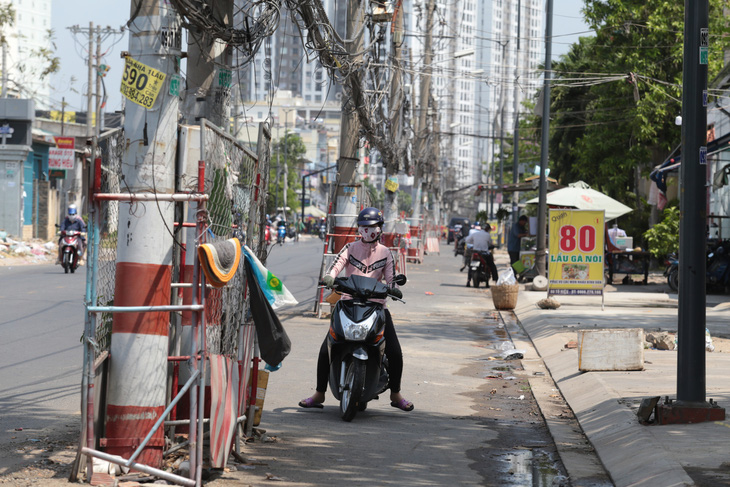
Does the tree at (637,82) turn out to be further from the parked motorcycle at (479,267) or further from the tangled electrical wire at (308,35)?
the tangled electrical wire at (308,35)

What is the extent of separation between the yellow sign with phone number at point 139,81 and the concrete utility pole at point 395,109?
1949 cm

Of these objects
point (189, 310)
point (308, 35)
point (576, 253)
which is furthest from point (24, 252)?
point (189, 310)

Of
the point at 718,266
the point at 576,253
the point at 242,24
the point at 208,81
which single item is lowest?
the point at 718,266

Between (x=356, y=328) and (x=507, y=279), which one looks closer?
(x=356, y=328)

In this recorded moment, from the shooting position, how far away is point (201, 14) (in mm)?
7328

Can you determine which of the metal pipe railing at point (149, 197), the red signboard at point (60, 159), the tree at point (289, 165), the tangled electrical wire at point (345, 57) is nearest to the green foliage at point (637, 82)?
the tangled electrical wire at point (345, 57)

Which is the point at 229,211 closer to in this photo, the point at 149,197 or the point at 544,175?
the point at 149,197

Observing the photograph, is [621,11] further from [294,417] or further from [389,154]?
[294,417]

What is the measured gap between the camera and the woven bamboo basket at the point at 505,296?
19.9 meters

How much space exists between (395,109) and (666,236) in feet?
29.5

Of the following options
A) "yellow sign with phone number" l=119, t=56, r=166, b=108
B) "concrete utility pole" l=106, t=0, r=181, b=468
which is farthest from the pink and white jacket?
"yellow sign with phone number" l=119, t=56, r=166, b=108

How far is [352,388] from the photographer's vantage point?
7.94 meters

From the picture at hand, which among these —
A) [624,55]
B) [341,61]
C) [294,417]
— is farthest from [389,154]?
[294,417]

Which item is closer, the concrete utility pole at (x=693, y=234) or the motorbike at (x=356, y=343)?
the concrete utility pole at (x=693, y=234)
